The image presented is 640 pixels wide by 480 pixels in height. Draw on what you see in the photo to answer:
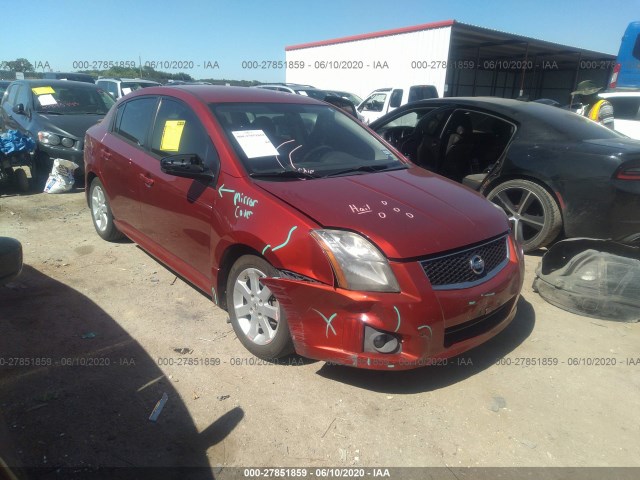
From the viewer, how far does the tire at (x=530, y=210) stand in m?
4.41

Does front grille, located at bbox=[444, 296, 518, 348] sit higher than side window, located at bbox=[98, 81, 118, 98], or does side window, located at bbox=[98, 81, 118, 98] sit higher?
side window, located at bbox=[98, 81, 118, 98]

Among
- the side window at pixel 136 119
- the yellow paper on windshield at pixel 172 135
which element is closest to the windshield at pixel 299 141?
the yellow paper on windshield at pixel 172 135

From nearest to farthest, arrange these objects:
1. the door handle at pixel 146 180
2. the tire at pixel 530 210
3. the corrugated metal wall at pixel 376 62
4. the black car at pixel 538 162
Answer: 1. the door handle at pixel 146 180
2. the black car at pixel 538 162
3. the tire at pixel 530 210
4. the corrugated metal wall at pixel 376 62

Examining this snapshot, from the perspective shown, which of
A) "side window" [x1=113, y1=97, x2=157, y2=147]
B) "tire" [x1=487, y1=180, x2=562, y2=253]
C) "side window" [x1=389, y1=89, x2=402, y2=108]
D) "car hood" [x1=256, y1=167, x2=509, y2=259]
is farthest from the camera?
"side window" [x1=389, y1=89, x2=402, y2=108]

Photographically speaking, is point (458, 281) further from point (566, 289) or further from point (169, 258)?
point (169, 258)

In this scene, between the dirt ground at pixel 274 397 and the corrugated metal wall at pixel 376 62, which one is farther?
the corrugated metal wall at pixel 376 62

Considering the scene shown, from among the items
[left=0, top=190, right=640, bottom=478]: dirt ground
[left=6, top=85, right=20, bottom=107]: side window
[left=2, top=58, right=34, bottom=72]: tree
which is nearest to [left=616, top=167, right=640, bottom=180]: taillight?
[left=0, top=190, right=640, bottom=478]: dirt ground

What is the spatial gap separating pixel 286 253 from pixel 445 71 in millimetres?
15710

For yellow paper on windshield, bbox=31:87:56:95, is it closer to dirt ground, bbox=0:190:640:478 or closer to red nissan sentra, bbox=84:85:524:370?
red nissan sentra, bbox=84:85:524:370

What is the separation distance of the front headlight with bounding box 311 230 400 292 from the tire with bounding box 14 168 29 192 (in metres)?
6.56

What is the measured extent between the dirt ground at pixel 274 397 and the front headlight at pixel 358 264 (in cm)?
73

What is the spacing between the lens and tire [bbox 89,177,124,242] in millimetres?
4688

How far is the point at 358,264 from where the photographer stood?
7.78 ft

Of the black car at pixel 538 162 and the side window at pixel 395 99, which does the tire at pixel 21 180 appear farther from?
the side window at pixel 395 99
